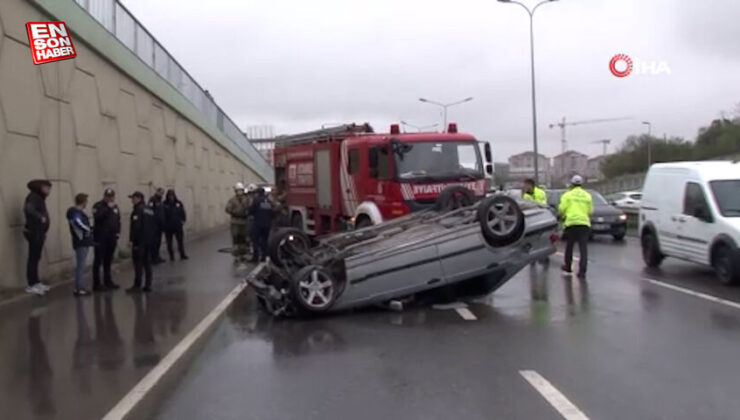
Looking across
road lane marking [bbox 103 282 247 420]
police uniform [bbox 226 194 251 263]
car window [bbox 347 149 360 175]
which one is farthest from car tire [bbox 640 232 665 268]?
road lane marking [bbox 103 282 247 420]

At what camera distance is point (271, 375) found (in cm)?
714

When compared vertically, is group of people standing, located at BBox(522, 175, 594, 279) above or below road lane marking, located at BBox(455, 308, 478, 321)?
above

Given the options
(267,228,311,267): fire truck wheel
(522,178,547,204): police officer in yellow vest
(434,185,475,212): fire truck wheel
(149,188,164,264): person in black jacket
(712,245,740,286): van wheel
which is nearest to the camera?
(267,228,311,267): fire truck wheel

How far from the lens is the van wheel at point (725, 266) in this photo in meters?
12.1

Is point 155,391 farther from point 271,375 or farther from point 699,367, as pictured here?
point 699,367

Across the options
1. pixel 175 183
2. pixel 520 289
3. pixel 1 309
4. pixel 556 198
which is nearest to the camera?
pixel 1 309

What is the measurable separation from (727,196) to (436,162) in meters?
5.01

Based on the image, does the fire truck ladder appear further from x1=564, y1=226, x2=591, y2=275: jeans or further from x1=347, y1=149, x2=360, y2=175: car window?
x1=564, y1=226, x2=591, y2=275: jeans

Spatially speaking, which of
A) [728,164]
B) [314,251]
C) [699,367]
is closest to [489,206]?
[314,251]

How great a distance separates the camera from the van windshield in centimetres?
1262

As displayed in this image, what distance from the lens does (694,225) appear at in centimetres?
1327

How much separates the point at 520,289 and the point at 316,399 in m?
6.90

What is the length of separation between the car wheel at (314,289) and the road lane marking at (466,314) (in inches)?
66.0

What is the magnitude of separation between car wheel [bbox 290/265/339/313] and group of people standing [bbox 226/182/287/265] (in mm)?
6363
